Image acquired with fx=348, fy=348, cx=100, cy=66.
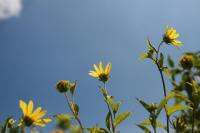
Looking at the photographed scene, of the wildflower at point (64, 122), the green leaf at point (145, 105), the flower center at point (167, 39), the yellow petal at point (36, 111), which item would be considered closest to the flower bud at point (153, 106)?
→ the green leaf at point (145, 105)

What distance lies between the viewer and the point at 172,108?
2.67 m

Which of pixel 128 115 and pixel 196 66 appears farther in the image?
pixel 196 66

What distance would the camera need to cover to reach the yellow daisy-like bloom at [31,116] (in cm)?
215

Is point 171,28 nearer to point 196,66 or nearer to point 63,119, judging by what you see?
point 196,66

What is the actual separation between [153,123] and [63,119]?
1.39 m

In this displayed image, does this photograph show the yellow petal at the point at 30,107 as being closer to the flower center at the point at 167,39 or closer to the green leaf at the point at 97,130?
the green leaf at the point at 97,130

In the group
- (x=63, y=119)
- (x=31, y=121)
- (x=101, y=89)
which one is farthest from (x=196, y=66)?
(x=63, y=119)

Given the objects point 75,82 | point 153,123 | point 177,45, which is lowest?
point 153,123

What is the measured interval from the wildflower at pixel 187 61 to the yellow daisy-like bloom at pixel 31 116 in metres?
1.93

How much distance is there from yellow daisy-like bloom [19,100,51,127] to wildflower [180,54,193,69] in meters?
1.93

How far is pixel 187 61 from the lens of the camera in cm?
374

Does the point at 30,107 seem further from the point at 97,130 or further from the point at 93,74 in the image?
the point at 93,74

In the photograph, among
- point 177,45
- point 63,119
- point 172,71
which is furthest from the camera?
point 172,71

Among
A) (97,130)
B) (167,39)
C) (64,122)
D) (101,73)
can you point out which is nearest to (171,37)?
(167,39)
